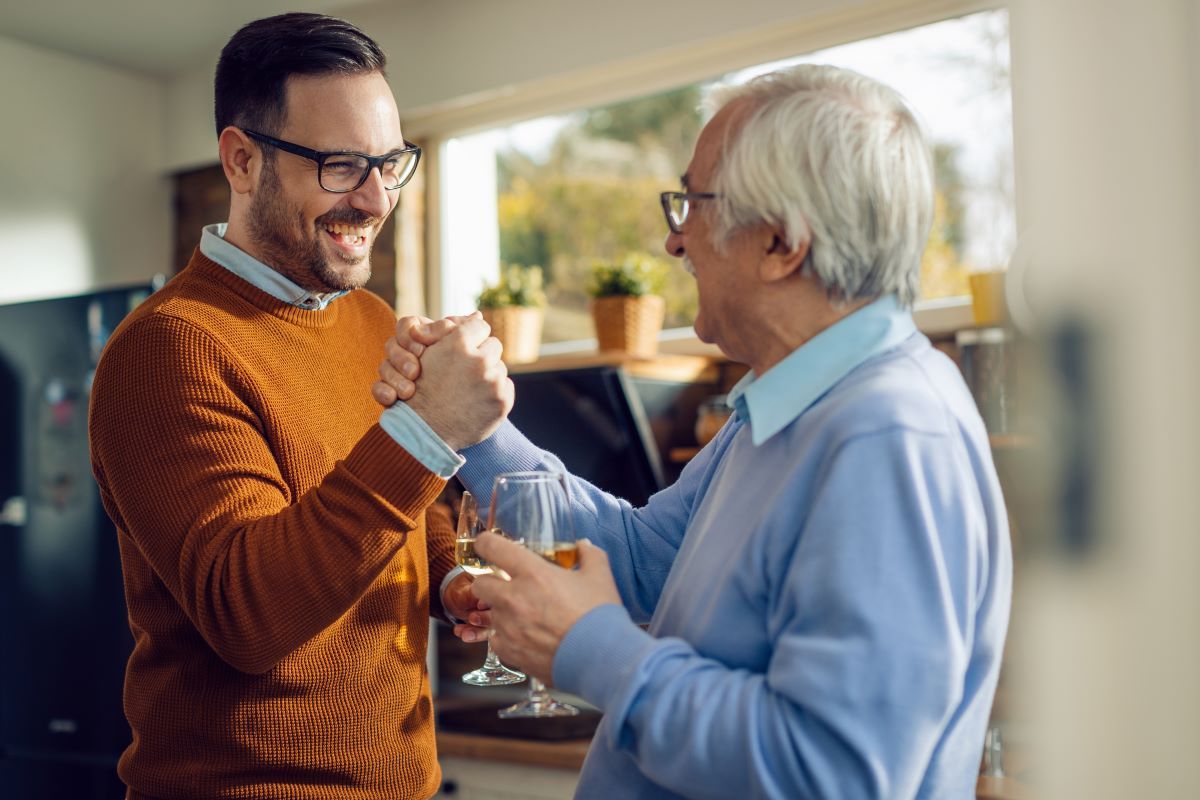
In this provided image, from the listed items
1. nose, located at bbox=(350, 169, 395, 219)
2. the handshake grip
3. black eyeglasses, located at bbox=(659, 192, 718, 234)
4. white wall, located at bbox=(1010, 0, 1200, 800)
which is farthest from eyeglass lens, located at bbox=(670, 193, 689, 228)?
white wall, located at bbox=(1010, 0, 1200, 800)

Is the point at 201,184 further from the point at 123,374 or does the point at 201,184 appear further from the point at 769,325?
the point at 769,325

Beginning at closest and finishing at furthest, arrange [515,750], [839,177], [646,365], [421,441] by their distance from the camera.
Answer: [839,177] < [421,441] < [646,365] < [515,750]

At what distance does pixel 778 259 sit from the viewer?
41.3 inches

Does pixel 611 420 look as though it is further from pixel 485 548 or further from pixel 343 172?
pixel 485 548

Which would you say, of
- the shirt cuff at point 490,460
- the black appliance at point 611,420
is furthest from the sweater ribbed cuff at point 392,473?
the black appliance at point 611,420

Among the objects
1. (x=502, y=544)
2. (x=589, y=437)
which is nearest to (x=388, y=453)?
(x=502, y=544)

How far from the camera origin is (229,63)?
150 cm

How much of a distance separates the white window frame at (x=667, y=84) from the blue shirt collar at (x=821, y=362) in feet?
6.29

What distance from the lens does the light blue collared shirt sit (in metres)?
1.23

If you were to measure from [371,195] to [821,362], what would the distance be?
712 millimetres

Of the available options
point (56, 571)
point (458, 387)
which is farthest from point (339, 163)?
point (56, 571)

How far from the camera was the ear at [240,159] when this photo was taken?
149cm

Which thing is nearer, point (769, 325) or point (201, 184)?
point (769, 325)

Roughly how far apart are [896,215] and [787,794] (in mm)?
510
